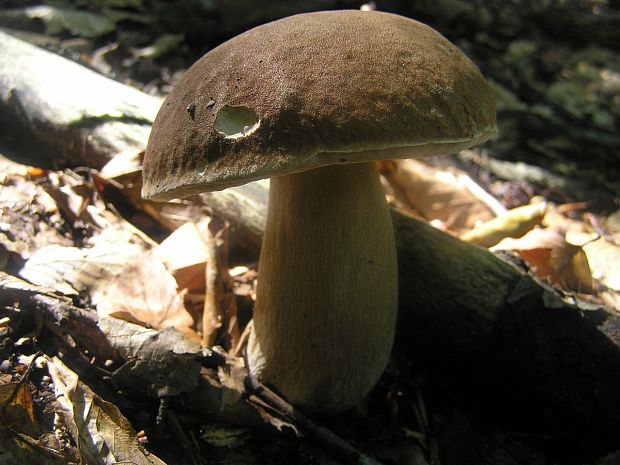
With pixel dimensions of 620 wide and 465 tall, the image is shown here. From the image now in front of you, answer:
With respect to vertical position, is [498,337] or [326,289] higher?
[326,289]

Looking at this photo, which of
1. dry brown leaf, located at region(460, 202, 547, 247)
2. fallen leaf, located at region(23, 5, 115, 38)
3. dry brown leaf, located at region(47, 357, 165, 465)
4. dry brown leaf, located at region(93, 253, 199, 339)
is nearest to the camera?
dry brown leaf, located at region(47, 357, 165, 465)

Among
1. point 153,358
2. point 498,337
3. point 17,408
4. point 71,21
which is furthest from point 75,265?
point 71,21

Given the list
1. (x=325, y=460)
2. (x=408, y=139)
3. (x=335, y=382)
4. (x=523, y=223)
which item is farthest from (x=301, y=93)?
(x=523, y=223)

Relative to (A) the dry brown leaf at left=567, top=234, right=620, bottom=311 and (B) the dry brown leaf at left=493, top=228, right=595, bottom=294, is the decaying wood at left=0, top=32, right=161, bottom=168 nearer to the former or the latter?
(B) the dry brown leaf at left=493, top=228, right=595, bottom=294

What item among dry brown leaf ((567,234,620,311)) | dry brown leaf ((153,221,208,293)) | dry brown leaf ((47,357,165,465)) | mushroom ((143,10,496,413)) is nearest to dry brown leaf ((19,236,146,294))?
dry brown leaf ((153,221,208,293))

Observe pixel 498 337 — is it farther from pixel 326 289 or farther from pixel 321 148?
pixel 321 148

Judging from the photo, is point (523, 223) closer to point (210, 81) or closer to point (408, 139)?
point (408, 139)
